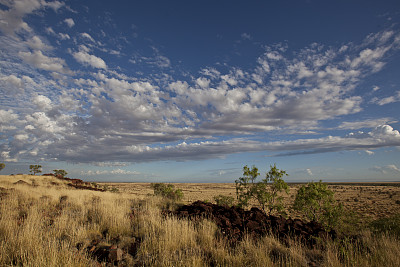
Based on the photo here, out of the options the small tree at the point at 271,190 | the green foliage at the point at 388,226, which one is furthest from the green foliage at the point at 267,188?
the green foliage at the point at 388,226

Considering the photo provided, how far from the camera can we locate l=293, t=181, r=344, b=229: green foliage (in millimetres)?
9570

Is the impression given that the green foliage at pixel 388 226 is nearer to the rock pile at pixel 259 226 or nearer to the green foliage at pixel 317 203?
the green foliage at pixel 317 203

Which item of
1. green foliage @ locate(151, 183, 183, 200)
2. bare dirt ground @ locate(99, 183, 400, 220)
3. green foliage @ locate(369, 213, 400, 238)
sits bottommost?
bare dirt ground @ locate(99, 183, 400, 220)

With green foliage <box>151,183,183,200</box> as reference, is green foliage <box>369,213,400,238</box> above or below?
above

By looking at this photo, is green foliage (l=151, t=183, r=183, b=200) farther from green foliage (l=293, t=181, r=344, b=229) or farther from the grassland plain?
the grassland plain

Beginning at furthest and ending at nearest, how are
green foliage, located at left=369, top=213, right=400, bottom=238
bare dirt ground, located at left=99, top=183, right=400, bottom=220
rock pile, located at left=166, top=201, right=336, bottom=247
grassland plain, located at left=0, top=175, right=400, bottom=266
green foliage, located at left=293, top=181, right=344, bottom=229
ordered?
bare dirt ground, located at left=99, top=183, right=400, bottom=220
green foliage, located at left=293, top=181, right=344, bottom=229
green foliage, located at left=369, top=213, right=400, bottom=238
rock pile, located at left=166, top=201, right=336, bottom=247
grassland plain, located at left=0, top=175, right=400, bottom=266

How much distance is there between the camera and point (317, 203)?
10227 mm

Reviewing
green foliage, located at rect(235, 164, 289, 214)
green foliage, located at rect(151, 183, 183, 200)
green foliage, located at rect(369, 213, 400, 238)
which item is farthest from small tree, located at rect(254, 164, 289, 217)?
green foliage, located at rect(151, 183, 183, 200)

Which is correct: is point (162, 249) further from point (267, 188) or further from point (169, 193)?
point (169, 193)

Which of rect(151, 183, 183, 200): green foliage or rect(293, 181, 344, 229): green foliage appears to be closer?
rect(293, 181, 344, 229): green foliage

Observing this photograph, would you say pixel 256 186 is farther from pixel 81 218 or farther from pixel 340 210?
pixel 81 218

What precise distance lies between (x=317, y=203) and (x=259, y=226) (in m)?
4.45

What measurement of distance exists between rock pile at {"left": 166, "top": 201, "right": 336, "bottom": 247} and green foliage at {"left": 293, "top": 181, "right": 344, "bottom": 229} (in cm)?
199

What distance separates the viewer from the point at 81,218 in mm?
8375
